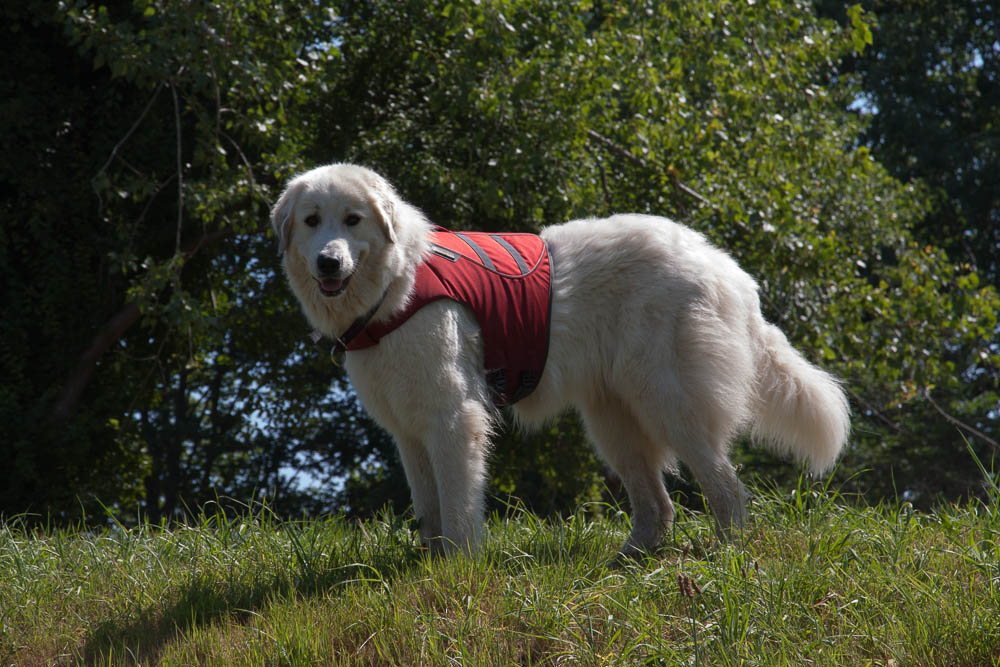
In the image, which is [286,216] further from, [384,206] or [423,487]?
[423,487]

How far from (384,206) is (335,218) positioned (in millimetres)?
234

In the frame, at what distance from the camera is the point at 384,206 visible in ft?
13.5

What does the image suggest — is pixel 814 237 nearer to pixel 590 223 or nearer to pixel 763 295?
pixel 763 295

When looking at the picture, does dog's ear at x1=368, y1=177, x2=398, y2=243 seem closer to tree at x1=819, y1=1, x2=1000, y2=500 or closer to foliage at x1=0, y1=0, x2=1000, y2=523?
foliage at x1=0, y1=0, x2=1000, y2=523

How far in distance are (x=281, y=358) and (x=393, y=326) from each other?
7.48 metres

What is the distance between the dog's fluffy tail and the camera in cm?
434

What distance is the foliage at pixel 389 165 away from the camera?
7.59m

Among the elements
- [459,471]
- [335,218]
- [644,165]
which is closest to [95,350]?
[644,165]

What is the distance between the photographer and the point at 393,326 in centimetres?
403

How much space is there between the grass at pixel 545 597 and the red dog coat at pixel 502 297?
2.49 feet

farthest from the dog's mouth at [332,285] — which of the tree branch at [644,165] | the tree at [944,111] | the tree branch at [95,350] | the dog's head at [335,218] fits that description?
the tree at [944,111]

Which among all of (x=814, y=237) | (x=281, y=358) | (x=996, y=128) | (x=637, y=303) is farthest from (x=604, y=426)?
(x=996, y=128)

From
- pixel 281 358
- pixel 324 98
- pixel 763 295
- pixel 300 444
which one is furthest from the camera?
pixel 300 444

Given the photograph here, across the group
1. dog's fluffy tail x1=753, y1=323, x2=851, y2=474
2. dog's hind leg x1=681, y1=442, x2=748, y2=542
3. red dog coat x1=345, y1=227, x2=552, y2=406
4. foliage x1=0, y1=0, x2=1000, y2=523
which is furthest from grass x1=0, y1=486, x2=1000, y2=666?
foliage x1=0, y1=0, x2=1000, y2=523
